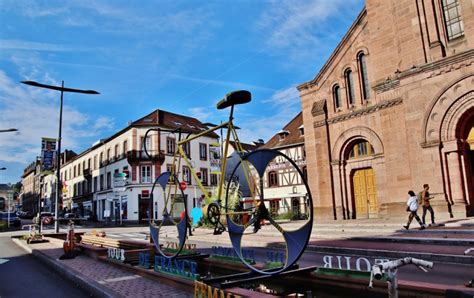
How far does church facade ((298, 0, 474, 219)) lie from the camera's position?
16953 mm

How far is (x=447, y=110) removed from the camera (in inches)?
672

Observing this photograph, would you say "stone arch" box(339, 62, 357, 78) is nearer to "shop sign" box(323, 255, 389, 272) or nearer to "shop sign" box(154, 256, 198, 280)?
"shop sign" box(323, 255, 389, 272)

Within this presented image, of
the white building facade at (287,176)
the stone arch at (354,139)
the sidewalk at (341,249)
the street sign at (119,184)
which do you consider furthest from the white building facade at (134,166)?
the sidewalk at (341,249)

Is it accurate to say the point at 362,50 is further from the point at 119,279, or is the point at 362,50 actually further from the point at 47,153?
the point at 47,153

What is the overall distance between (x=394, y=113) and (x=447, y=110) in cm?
321

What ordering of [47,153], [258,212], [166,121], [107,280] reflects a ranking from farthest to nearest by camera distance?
[166,121] < [47,153] < [107,280] < [258,212]

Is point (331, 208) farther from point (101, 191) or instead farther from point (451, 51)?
point (101, 191)

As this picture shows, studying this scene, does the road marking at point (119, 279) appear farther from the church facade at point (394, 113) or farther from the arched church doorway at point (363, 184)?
the arched church doorway at point (363, 184)

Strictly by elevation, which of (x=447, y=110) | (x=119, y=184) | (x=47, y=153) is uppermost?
(x=447, y=110)

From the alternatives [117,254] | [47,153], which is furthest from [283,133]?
[117,254]

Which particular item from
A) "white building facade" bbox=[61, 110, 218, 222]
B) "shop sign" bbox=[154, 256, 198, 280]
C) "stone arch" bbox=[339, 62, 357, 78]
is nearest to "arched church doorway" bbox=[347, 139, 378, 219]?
Answer: "stone arch" bbox=[339, 62, 357, 78]

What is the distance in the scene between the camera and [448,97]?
17078 millimetres

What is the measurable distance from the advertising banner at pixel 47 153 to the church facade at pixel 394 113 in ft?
57.3

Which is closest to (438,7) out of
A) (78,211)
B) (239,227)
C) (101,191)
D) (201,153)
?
(239,227)
